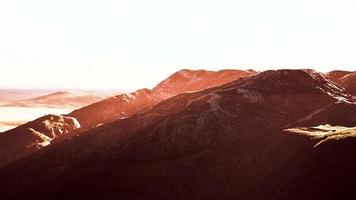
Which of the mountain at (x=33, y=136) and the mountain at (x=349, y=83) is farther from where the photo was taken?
the mountain at (x=33, y=136)

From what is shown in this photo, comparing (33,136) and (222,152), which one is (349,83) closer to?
(222,152)

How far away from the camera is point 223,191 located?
73625 mm

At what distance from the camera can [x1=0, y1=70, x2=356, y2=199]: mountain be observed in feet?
233

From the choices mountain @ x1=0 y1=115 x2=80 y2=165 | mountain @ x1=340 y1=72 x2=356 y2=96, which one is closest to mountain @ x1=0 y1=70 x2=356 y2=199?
mountain @ x1=340 y1=72 x2=356 y2=96

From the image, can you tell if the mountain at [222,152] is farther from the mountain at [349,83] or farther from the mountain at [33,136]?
the mountain at [33,136]

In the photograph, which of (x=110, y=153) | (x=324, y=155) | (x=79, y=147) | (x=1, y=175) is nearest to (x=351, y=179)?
(x=324, y=155)

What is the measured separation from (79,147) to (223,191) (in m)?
53.9

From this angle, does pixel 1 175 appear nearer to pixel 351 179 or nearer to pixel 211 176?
pixel 211 176

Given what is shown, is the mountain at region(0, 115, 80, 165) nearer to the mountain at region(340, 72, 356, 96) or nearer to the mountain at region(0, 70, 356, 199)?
the mountain at region(0, 70, 356, 199)

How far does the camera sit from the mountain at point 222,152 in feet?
233

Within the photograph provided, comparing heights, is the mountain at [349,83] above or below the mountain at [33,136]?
above

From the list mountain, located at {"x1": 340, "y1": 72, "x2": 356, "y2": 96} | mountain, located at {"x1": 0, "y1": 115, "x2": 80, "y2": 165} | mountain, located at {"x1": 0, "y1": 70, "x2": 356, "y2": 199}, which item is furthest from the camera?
→ mountain, located at {"x1": 0, "y1": 115, "x2": 80, "y2": 165}

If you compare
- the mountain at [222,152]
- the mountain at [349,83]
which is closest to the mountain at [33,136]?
the mountain at [222,152]

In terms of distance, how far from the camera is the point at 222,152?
291 feet
